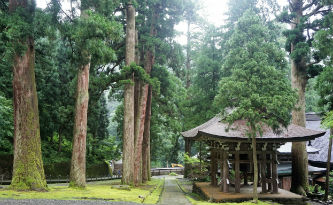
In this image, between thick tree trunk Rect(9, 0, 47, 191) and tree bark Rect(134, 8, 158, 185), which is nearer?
thick tree trunk Rect(9, 0, 47, 191)

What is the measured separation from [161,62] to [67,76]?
8067 mm

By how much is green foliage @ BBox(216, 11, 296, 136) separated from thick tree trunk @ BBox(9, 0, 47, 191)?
641cm

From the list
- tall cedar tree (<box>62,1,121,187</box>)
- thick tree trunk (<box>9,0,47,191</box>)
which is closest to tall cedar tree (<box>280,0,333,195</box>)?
tall cedar tree (<box>62,1,121,187</box>)

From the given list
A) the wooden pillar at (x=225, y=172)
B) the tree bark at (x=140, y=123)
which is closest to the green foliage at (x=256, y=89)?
the wooden pillar at (x=225, y=172)

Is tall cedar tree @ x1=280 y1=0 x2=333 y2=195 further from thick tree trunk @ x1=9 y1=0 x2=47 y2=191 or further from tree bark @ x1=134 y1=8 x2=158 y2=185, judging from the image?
thick tree trunk @ x1=9 y1=0 x2=47 y2=191

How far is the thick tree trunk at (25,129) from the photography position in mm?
9367

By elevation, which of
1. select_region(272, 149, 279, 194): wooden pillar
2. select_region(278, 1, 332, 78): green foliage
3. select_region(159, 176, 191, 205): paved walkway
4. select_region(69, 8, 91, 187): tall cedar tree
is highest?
select_region(278, 1, 332, 78): green foliage

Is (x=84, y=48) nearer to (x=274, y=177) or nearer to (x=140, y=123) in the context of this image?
(x=140, y=123)

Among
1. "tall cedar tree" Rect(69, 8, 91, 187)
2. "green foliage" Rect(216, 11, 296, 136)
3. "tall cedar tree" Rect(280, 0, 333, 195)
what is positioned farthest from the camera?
"tall cedar tree" Rect(280, 0, 333, 195)

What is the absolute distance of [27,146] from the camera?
9438mm

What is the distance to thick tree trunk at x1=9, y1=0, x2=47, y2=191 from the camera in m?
9.37

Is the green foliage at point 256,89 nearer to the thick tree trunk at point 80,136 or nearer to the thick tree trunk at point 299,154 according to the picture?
the thick tree trunk at point 299,154

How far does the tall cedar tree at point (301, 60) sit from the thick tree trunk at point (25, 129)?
1220 centimetres

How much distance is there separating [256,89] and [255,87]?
0.39ft
